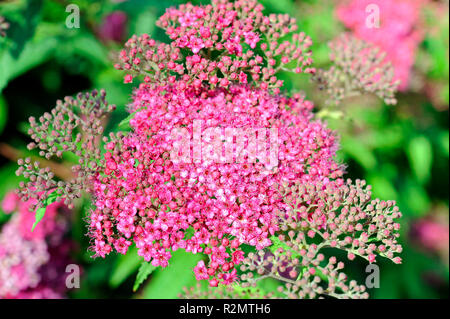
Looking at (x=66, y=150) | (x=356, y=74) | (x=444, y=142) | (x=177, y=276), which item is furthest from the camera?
(x=444, y=142)

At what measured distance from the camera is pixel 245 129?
2035 millimetres

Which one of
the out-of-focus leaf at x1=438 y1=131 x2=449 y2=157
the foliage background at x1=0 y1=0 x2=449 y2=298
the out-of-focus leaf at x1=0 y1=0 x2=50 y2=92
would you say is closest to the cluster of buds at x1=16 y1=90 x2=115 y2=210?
the out-of-focus leaf at x1=0 y1=0 x2=50 y2=92

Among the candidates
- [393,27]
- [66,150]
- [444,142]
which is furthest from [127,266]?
[393,27]

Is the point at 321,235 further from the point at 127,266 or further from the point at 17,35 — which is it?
the point at 17,35

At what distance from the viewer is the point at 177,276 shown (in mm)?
2771

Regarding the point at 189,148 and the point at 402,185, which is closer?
the point at 189,148

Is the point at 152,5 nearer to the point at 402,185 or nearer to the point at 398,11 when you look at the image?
the point at 398,11

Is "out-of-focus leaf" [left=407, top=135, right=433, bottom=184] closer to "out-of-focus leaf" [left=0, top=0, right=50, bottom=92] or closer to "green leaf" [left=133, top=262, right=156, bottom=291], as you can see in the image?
"green leaf" [left=133, top=262, right=156, bottom=291]

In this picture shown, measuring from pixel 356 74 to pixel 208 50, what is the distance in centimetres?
98

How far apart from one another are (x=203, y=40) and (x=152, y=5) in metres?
1.15

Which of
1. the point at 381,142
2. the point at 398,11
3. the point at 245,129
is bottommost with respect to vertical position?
the point at 245,129

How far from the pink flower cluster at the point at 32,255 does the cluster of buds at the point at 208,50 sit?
5.86 ft

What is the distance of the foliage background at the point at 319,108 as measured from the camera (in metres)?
3.33
